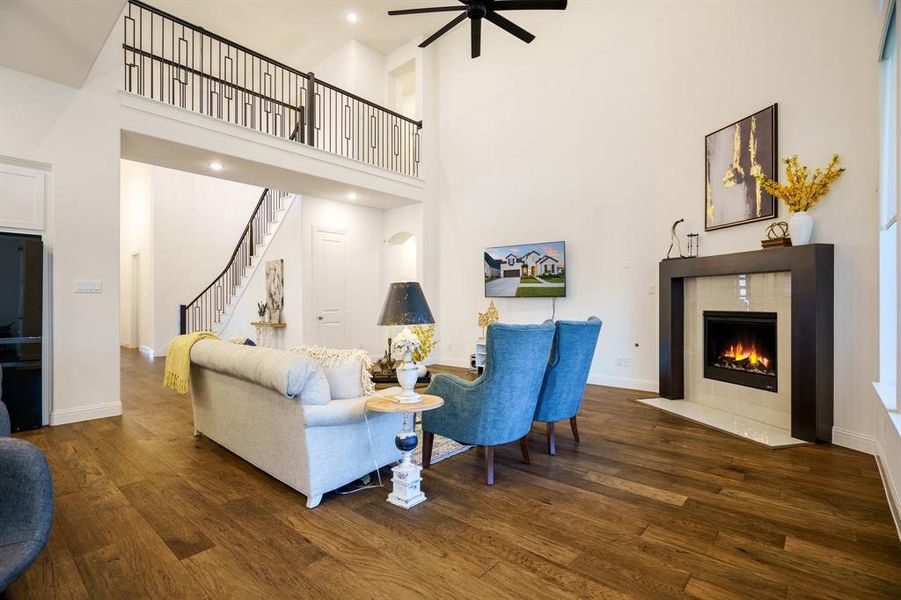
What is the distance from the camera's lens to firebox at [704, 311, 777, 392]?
3986 millimetres

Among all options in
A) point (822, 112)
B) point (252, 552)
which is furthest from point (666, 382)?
point (252, 552)

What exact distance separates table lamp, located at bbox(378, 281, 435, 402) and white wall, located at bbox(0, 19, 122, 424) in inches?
128

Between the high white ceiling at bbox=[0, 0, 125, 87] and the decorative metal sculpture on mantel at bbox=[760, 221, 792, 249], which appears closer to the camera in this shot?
the high white ceiling at bbox=[0, 0, 125, 87]

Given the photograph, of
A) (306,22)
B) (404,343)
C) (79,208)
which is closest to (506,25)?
(404,343)

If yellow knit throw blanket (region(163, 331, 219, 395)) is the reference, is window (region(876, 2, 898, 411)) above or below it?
above

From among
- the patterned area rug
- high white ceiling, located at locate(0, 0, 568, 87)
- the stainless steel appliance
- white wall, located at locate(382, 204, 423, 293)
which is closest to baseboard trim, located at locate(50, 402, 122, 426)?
the stainless steel appliance

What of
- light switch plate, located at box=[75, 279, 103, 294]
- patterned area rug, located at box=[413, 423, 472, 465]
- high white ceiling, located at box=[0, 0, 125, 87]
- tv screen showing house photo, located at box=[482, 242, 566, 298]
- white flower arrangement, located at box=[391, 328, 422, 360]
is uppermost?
high white ceiling, located at box=[0, 0, 125, 87]

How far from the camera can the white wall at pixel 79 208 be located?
3801 millimetres

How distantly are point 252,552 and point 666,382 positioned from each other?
443 centimetres

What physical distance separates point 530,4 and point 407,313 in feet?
9.67

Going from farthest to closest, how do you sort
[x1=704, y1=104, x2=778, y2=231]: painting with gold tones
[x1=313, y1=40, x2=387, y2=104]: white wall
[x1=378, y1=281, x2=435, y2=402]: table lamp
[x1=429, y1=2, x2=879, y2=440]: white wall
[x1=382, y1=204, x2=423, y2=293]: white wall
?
[x1=313, y1=40, x2=387, y2=104]: white wall, [x1=382, y1=204, x2=423, y2=293]: white wall, [x1=704, y1=104, x2=778, y2=231]: painting with gold tones, [x1=429, y1=2, x2=879, y2=440]: white wall, [x1=378, y1=281, x2=435, y2=402]: table lamp

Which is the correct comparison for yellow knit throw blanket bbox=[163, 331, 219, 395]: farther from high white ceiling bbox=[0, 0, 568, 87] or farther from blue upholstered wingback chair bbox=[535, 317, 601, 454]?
blue upholstered wingback chair bbox=[535, 317, 601, 454]

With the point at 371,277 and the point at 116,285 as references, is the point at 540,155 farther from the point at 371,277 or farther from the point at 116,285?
the point at 116,285

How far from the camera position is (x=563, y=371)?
3207mm
